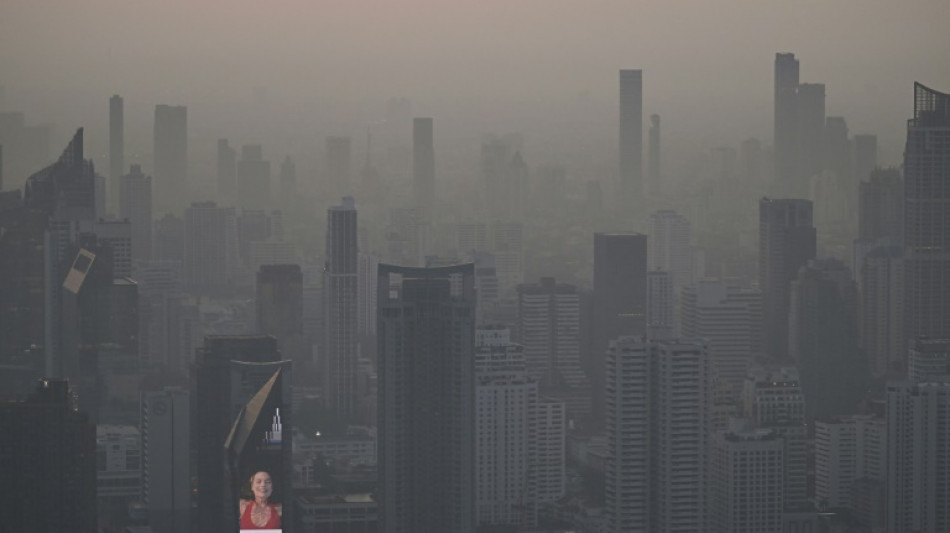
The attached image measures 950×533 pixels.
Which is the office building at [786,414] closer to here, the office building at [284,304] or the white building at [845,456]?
the white building at [845,456]

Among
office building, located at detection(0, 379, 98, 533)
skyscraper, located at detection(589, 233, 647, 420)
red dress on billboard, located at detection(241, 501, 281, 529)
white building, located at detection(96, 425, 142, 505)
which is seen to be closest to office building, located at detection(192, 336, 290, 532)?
red dress on billboard, located at detection(241, 501, 281, 529)

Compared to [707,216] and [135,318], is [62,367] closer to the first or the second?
[135,318]

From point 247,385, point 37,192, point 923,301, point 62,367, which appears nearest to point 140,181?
point 37,192

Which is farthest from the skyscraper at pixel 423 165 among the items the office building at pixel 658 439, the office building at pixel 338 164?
the office building at pixel 658 439

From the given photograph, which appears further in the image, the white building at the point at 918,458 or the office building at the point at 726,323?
the office building at the point at 726,323

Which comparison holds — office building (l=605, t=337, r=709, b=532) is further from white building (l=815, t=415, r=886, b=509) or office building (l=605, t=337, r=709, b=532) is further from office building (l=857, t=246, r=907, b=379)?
office building (l=857, t=246, r=907, b=379)

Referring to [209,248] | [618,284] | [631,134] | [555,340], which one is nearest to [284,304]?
[209,248]
